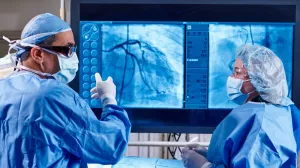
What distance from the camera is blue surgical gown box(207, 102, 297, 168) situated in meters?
1.43

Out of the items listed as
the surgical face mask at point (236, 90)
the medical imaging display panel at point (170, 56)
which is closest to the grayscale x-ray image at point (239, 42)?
the medical imaging display panel at point (170, 56)

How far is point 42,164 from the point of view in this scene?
4.29 ft

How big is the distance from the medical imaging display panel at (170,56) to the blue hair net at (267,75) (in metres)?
0.43

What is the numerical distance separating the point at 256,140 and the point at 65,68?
2.42ft

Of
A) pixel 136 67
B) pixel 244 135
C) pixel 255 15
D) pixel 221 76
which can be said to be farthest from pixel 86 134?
pixel 255 15

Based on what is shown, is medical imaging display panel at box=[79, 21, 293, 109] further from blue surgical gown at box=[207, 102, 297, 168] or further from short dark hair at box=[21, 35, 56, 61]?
short dark hair at box=[21, 35, 56, 61]

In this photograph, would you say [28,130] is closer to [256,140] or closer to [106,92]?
[106,92]

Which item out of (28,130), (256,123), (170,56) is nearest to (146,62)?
(170,56)

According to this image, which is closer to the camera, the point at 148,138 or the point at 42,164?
the point at 42,164

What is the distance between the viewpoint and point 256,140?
4.71ft

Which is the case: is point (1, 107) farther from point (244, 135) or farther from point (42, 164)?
point (244, 135)

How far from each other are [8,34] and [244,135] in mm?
1526

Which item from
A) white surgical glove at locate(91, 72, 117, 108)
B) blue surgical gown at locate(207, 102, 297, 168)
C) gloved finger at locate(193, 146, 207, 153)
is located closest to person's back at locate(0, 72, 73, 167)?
white surgical glove at locate(91, 72, 117, 108)

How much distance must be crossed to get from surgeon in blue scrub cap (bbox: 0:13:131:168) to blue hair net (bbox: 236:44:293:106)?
1.78 feet
